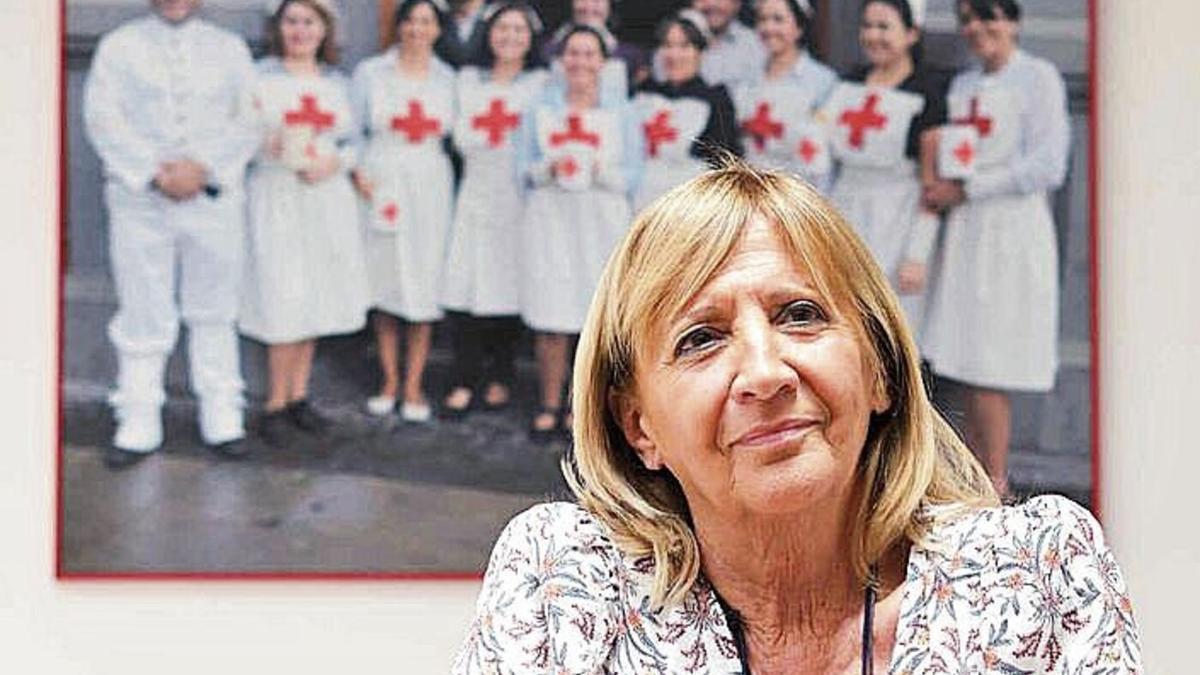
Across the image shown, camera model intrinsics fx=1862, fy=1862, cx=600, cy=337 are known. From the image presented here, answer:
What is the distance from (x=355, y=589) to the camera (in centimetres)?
244

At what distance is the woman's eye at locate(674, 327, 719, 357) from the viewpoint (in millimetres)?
1331

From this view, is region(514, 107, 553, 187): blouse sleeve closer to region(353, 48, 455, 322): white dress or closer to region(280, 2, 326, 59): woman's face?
region(353, 48, 455, 322): white dress

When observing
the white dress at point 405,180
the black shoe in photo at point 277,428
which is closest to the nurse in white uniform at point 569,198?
the white dress at point 405,180

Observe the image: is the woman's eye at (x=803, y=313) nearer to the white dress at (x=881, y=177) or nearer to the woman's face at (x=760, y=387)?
the woman's face at (x=760, y=387)

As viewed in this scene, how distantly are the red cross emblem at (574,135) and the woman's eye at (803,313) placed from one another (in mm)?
1185

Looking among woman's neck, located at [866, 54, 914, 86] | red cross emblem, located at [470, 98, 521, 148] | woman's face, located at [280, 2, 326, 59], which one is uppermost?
woman's face, located at [280, 2, 326, 59]

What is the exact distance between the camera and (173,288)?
243 cm

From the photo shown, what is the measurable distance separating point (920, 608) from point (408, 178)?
4.16 ft

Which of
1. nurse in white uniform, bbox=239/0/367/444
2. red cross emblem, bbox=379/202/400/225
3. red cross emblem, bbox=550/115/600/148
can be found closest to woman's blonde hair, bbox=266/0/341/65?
nurse in white uniform, bbox=239/0/367/444

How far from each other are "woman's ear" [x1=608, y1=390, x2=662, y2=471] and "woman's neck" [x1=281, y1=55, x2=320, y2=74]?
116 centimetres

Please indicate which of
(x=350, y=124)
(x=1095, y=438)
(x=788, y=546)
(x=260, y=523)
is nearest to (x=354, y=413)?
(x=260, y=523)

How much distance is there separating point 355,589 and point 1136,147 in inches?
47.8

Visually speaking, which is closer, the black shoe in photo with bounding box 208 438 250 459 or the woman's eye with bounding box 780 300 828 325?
the woman's eye with bounding box 780 300 828 325

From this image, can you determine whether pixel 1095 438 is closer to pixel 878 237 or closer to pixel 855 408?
pixel 878 237
